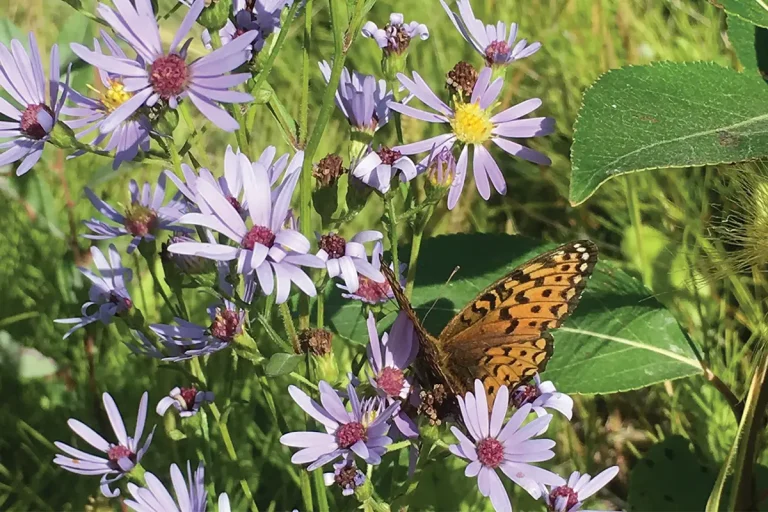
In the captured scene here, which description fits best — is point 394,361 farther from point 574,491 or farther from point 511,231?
point 511,231

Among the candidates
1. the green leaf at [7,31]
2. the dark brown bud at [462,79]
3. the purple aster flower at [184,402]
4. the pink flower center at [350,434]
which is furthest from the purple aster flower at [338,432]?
the green leaf at [7,31]

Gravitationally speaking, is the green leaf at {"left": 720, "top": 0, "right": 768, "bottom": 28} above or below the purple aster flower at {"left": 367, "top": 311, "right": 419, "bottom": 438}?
above

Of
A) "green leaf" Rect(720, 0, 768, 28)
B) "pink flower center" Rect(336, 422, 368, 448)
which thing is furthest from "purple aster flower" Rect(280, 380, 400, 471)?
"green leaf" Rect(720, 0, 768, 28)

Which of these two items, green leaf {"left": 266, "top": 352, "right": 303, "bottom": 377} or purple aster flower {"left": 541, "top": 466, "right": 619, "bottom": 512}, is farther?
purple aster flower {"left": 541, "top": 466, "right": 619, "bottom": 512}

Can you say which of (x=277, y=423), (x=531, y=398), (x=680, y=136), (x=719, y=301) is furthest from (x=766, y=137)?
(x=719, y=301)

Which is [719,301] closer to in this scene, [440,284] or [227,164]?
[440,284]

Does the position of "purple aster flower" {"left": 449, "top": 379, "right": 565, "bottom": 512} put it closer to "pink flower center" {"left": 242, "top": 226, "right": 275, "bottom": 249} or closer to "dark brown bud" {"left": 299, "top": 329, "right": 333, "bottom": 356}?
"dark brown bud" {"left": 299, "top": 329, "right": 333, "bottom": 356}

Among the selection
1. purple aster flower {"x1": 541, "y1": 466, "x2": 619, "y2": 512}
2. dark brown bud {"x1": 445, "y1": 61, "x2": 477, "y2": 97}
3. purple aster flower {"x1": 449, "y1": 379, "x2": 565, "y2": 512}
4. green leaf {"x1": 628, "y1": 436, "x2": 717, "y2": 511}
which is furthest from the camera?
green leaf {"x1": 628, "y1": 436, "x2": 717, "y2": 511}
